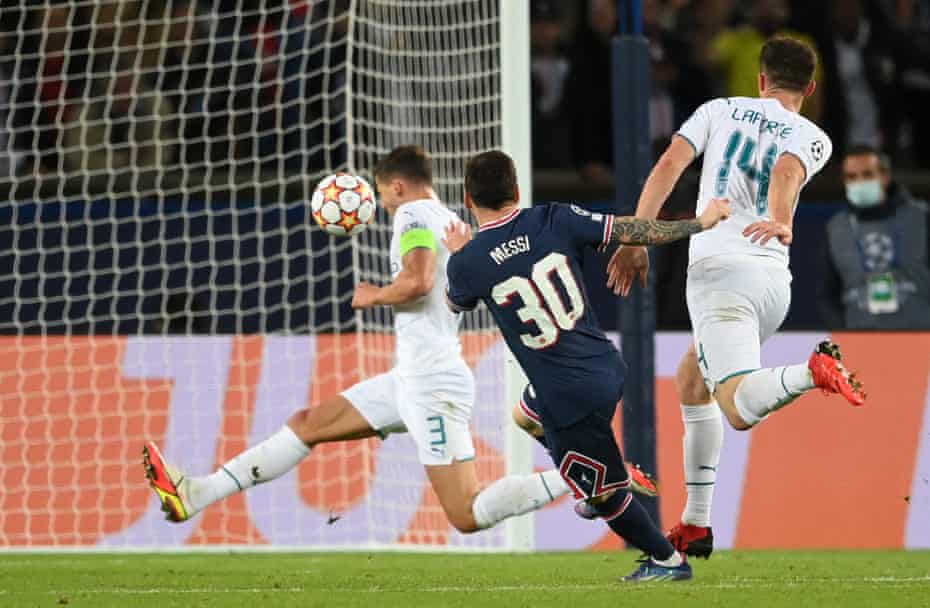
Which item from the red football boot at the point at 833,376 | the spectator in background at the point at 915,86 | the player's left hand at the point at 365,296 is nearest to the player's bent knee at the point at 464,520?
the player's left hand at the point at 365,296

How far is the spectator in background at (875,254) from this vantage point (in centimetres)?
1140

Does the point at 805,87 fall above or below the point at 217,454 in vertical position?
above

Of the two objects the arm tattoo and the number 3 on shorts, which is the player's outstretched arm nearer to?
the arm tattoo

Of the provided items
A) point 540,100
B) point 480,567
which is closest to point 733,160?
point 480,567

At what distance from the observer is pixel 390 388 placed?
9.25 meters

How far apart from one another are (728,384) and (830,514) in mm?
3815

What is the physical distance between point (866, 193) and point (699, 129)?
4201 mm

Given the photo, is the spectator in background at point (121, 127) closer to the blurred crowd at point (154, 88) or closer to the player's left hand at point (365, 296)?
the blurred crowd at point (154, 88)

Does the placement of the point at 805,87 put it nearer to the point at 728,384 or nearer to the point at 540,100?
the point at 728,384

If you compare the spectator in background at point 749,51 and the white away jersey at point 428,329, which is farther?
the spectator in background at point 749,51

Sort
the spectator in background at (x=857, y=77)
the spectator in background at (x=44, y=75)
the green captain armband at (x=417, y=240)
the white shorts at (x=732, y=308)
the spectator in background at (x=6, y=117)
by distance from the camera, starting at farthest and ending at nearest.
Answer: the spectator in background at (x=857, y=77) < the spectator in background at (x=44, y=75) < the spectator in background at (x=6, y=117) < the green captain armband at (x=417, y=240) < the white shorts at (x=732, y=308)

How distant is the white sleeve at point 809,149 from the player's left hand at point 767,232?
0.35 m

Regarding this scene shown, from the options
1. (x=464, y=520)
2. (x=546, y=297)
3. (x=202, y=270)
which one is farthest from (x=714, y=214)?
(x=202, y=270)

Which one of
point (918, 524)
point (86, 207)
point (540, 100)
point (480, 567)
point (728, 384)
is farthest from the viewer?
point (540, 100)
